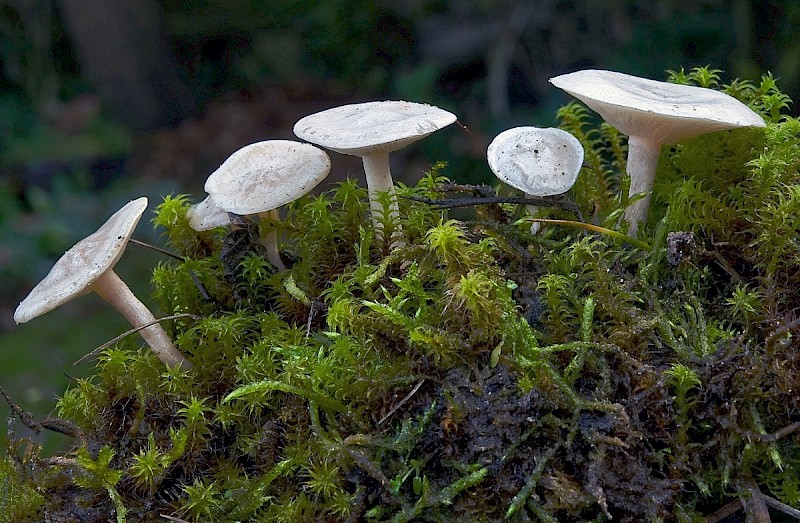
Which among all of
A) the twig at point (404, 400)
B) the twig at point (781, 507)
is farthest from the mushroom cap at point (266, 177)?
the twig at point (781, 507)

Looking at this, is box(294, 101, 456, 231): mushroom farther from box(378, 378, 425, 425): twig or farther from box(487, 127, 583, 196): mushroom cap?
box(378, 378, 425, 425): twig

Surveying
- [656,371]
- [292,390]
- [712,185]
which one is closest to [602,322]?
[656,371]

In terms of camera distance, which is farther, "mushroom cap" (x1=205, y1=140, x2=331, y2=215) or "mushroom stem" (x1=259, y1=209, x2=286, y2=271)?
"mushroom stem" (x1=259, y1=209, x2=286, y2=271)

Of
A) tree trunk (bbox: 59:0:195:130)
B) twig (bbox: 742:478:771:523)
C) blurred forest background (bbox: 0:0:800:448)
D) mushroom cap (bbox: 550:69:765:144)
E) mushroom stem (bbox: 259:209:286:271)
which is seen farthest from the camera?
tree trunk (bbox: 59:0:195:130)

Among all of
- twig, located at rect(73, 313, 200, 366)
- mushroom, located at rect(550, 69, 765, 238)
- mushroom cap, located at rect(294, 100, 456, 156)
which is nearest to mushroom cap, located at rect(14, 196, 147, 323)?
twig, located at rect(73, 313, 200, 366)

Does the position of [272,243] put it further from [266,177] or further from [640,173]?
[640,173]

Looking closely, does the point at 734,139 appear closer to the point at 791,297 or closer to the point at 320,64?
the point at 791,297

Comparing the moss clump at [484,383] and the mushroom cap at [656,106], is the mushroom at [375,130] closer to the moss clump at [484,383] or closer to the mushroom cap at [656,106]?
the moss clump at [484,383]
